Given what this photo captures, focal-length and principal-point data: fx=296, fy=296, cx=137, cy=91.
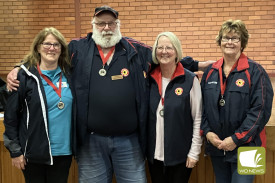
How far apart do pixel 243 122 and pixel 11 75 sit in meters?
1.69

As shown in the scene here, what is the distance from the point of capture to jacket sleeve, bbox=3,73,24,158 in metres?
2.12

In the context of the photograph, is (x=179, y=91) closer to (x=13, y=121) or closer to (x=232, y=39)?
(x=232, y=39)

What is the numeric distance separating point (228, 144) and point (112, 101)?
2.92ft

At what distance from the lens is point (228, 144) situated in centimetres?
211

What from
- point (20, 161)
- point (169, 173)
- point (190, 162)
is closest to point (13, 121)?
point (20, 161)

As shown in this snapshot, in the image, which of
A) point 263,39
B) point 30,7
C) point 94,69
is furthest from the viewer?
point 30,7

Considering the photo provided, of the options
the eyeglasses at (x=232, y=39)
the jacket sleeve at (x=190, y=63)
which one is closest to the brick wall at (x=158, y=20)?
the jacket sleeve at (x=190, y=63)

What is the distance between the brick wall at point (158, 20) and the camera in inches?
259

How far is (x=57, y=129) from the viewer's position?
2.15 m

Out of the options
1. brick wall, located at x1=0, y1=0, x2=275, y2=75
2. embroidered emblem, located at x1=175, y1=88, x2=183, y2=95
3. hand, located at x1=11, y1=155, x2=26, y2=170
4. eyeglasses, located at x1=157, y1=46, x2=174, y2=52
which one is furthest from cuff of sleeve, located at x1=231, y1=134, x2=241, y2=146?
brick wall, located at x1=0, y1=0, x2=275, y2=75

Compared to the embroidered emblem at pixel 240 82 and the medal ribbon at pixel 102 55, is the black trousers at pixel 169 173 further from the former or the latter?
the medal ribbon at pixel 102 55

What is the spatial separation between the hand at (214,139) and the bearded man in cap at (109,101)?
19.2 inches

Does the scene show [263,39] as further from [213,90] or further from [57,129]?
[57,129]

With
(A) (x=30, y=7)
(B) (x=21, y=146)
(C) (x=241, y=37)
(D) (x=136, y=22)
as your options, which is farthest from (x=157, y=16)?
(B) (x=21, y=146)
